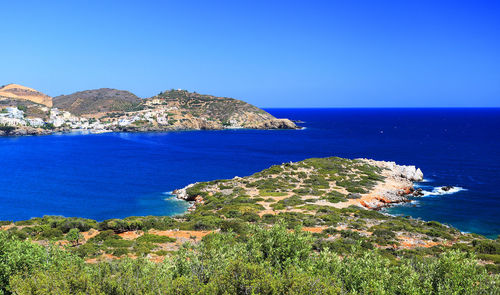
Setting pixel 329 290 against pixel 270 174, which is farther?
pixel 270 174

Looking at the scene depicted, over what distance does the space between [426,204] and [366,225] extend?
23.5 m

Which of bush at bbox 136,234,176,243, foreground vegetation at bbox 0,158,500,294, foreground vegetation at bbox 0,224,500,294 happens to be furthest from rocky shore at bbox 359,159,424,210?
foreground vegetation at bbox 0,224,500,294

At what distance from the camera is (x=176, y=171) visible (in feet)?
262

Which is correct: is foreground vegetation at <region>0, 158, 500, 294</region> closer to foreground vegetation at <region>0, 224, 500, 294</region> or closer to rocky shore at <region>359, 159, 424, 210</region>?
foreground vegetation at <region>0, 224, 500, 294</region>

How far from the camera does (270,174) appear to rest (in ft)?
221

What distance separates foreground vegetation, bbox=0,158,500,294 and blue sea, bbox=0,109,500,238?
37.6ft

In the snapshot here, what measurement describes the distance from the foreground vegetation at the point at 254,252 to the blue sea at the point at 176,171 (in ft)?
37.6

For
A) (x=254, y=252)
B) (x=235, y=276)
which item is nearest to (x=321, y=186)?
(x=254, y=252)

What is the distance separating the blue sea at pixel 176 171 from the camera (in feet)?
166

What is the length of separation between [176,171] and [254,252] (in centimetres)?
6471

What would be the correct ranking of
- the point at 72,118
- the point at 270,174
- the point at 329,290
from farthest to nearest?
the point at 72,118
the point at 270,174
the point at 329,290

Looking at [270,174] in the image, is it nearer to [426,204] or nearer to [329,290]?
[426,204]

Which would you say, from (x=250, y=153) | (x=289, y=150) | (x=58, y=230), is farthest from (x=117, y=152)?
(x=58, y=230)

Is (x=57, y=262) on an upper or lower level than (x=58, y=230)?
upper
